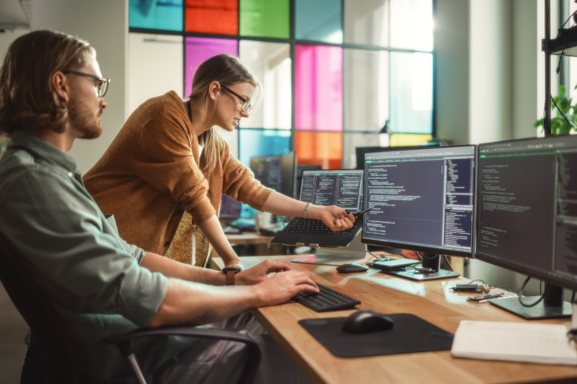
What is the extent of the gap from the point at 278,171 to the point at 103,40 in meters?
1.69

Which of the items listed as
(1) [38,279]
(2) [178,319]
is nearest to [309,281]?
(2) [178,319]

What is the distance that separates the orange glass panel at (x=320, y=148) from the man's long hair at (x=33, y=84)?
3.82 metres

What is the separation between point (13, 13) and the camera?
21.1 ft

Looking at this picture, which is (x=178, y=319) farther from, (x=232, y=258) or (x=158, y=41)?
(x=158, y=41)

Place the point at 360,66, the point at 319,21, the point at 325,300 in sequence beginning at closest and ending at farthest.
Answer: the point at 325,300
the point at 319,21
the point at 360,66

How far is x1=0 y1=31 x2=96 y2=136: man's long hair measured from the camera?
1002 millimetres

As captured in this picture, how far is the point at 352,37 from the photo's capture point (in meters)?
5.00

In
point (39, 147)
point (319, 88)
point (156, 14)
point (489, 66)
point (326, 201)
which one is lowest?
point (326, 201)

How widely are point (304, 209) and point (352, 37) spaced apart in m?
3.52

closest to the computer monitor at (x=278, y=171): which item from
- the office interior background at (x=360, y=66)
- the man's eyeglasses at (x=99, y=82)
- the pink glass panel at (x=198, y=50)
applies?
the office interior background at (x=360, y=66)

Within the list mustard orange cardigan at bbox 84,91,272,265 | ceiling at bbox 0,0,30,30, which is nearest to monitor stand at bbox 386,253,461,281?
mustard orange cardigan at bbox 84,91,272,265

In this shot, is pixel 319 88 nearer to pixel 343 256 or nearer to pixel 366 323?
pixel 343 256

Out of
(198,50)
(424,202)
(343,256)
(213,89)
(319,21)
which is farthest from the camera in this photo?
(319,21)

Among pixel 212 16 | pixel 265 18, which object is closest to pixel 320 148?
pixel 265 18
